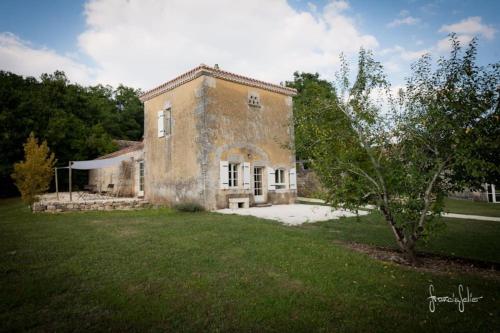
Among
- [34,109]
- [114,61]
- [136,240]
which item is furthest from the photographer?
[34,109]

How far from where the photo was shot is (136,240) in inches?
219

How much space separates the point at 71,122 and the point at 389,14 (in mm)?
20950

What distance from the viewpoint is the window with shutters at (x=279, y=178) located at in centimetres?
1285

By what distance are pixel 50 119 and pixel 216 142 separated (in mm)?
14964

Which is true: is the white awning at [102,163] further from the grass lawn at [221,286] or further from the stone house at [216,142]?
the grass lawn at [221,286]

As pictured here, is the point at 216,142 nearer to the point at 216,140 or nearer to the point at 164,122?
the point at 216,140

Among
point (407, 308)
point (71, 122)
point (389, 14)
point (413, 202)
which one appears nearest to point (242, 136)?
point (389, 14)

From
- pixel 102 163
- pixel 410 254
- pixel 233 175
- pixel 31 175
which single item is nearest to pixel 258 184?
pixel 233 175

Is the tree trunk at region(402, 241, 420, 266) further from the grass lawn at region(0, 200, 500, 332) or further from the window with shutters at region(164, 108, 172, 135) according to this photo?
the window with shutters at region(164, 108, 172, 135)

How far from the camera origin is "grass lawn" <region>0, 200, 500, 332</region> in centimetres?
261

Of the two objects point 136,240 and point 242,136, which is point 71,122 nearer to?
point 242,136

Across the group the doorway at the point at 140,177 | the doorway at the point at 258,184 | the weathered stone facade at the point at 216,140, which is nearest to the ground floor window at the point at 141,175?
the doorway at the point at 140,177

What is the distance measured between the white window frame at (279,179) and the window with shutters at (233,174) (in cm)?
203

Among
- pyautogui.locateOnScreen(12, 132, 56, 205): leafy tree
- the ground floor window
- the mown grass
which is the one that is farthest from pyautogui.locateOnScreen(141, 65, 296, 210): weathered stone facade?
the mown grass
